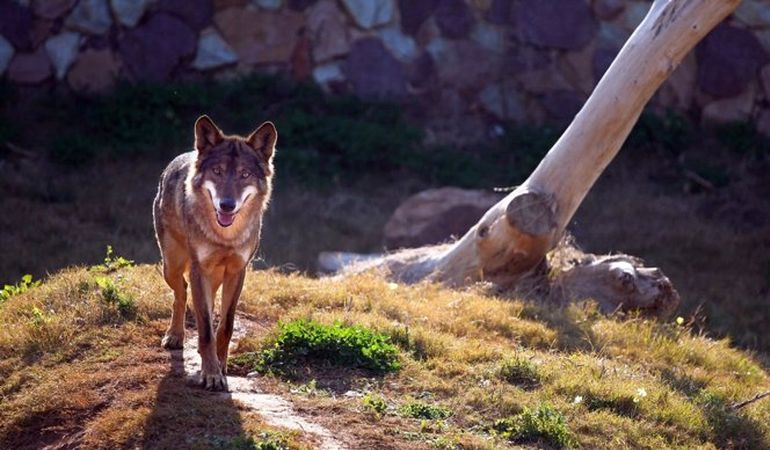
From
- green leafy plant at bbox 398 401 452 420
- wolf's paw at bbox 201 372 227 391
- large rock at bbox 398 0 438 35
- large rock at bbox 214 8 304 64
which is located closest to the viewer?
green leafy plant at bbox 398 401 452 420

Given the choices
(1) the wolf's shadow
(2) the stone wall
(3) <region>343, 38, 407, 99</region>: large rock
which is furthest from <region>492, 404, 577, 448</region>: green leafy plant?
(3) <region>343, 38, 407, 99</region>: large rock

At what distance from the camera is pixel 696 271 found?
14820 mm

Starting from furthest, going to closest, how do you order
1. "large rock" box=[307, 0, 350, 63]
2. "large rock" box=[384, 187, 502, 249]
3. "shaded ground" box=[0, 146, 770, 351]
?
"large rock" box=[307, 0, 350, 63] → "large rock" box=[384, 187, 502, 249] → "shaded ground" box=[0, 146, 770, 351]

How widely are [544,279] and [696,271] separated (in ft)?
13.4

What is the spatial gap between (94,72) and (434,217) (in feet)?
18.7

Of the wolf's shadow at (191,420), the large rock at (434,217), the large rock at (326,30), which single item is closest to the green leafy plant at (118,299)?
the wolf's shadow at (191,420)

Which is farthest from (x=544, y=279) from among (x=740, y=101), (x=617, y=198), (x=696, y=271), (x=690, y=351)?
(x=740, y=101)

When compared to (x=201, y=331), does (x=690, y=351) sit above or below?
below

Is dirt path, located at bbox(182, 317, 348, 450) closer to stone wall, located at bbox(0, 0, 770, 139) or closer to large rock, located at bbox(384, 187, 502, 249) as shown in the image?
large rock, located at bbox(384, 187, 502, 249)

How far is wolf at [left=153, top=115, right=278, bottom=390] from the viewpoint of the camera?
778 cm

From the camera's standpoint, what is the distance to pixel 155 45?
1697 centimetres

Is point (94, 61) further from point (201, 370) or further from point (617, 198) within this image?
point (201, 370)

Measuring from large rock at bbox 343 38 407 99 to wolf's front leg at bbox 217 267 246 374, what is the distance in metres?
9.58

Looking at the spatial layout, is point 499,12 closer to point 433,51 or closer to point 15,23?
point 433,51
